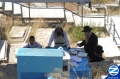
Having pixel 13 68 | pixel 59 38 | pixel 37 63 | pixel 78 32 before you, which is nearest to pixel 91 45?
pixel 59 38

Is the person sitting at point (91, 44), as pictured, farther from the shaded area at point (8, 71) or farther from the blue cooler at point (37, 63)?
the blue cooler at point (37, 63)

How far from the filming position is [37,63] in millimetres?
6926

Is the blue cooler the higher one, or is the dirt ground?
the blue cooler

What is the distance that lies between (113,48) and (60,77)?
4.93 meters

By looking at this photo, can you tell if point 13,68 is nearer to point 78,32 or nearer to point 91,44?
point 91,44

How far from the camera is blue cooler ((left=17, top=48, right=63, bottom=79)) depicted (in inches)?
272

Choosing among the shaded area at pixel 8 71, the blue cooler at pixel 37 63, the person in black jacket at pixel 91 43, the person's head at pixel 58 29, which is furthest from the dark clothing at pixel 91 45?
the blue cooler at pixel 37 63

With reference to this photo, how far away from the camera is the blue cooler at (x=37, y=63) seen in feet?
22.6

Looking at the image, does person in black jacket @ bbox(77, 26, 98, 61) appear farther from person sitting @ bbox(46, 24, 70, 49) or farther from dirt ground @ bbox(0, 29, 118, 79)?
person sitting @ bbox(46, 24, 70, 49)

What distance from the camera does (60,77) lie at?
6.62m

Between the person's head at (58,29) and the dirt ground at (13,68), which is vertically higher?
the person's head at (58,29)

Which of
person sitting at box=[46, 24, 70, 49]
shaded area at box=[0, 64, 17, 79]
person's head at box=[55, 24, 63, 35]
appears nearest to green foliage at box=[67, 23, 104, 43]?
person sitting at box=[46, 24, 70, 49]

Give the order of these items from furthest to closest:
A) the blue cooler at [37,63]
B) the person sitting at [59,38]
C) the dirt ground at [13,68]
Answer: the person sitting at [59,38] → the dirt ground at [13,68] → the blue cooler at [37,63]

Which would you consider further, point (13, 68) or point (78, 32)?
point (78, 32)
